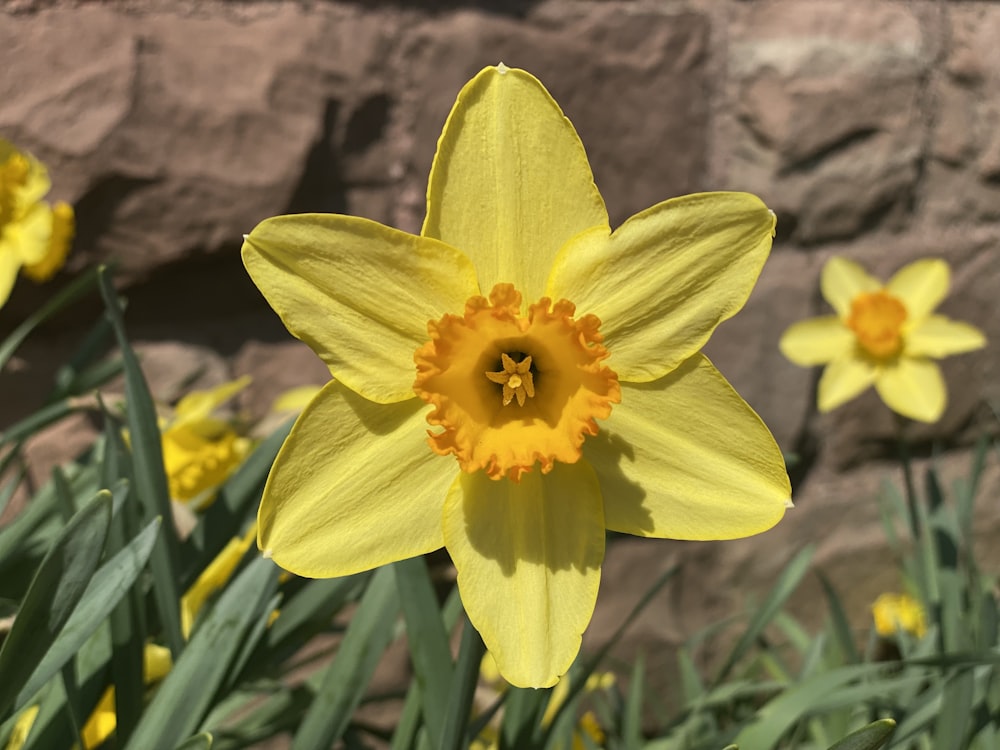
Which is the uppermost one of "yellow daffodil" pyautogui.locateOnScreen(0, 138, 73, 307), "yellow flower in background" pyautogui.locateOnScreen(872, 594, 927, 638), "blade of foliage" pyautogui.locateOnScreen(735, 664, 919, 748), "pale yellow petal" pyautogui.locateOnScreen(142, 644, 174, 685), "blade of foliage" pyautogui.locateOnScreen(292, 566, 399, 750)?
"yellow daffodil" pyautogui.locateOnScreen(0, 138, 73, 307)

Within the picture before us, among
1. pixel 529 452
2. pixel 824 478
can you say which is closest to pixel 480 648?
pixel 529 452

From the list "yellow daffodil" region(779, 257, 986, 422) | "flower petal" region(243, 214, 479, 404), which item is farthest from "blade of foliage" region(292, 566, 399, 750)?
"yellow daffodil" region(779, 257, 986, 422)

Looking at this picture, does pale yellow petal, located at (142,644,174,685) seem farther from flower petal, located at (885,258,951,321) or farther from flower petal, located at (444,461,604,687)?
flower petal, located at (885,258,951,321)

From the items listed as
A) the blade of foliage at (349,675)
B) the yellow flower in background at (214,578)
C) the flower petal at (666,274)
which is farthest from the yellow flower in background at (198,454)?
the flower petal at (666,274)

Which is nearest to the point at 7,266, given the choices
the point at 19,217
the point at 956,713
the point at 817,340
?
the point at 19,217

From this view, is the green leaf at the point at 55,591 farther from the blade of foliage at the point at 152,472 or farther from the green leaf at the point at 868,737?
the green leaf at the point at 868,737

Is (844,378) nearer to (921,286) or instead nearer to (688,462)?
(921,286)
